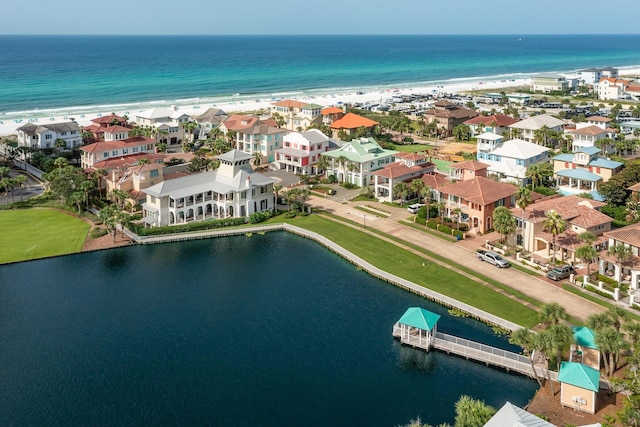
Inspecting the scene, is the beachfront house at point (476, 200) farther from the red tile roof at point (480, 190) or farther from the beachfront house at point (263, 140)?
the beachfront house at point (263, 140)

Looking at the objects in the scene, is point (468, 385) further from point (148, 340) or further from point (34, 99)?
point (34, 99)

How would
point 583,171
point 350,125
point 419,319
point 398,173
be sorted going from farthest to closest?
1. point 350,125
2. point 398,173
3. point 583,171
4. point 419,319

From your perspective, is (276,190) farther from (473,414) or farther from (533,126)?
(533,126)

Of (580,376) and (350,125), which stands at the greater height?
(350,125)

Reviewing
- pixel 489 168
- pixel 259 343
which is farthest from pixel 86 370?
pixel 489 168

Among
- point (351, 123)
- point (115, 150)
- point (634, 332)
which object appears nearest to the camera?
point (634, 332)

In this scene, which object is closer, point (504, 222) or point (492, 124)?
point (504, 222)

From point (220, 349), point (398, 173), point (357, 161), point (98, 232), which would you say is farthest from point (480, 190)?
point (98, 232)

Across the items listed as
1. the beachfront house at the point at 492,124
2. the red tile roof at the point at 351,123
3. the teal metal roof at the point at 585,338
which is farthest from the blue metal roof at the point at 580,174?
the red tile roof at the point at 351,123
